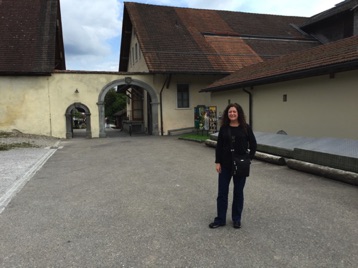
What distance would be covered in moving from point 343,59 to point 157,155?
6881 millimetres

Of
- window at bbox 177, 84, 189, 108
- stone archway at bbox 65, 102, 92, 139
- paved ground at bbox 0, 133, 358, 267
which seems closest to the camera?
paved ground at bbox 0, 133, 358, 267

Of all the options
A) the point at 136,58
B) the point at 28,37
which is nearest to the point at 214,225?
the point at 28,37

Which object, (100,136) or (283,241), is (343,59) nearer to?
(283,241)

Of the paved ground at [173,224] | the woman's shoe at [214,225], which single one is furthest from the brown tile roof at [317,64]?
the woman's shoe at [214,225]

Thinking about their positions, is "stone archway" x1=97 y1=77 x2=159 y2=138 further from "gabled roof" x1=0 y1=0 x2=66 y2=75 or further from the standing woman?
the standing woman

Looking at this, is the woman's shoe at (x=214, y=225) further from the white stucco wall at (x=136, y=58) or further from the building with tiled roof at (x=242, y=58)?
the white stucco wall at (x=136, y=58)

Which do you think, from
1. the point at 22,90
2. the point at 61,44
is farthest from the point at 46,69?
the point at 61,44

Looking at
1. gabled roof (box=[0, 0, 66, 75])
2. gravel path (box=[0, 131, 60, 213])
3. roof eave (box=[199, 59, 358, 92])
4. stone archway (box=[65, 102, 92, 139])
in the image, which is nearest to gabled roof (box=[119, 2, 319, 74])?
stone archway (box=[65, 102, 92, 139])

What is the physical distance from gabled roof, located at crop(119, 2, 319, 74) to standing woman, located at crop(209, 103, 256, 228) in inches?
667

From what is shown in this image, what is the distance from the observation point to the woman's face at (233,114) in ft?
14.3

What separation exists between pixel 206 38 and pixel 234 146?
74.7 feet

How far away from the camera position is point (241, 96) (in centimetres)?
1683

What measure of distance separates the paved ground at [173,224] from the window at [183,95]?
632 inches

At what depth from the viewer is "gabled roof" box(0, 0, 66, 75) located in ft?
66.1
